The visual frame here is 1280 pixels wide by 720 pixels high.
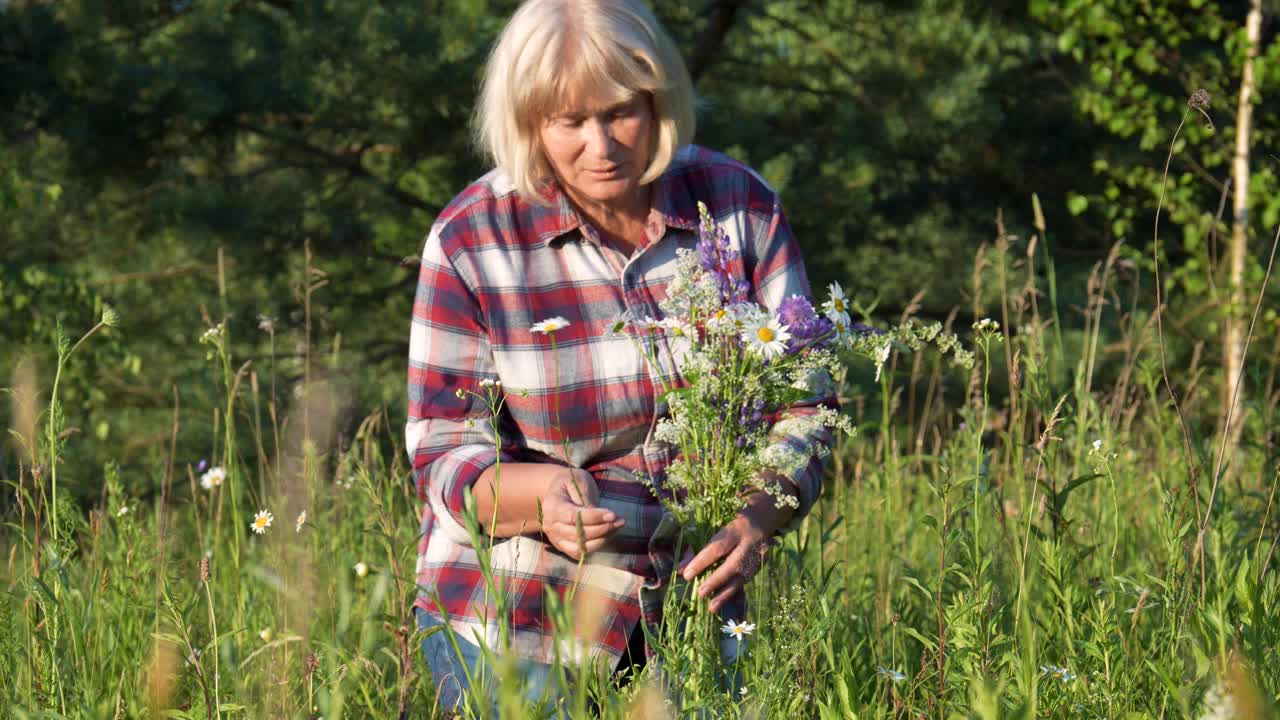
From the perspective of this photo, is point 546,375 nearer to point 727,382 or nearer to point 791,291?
point 791,291

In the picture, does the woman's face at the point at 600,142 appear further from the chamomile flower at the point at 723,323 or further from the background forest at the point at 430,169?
the background forest at the point at 430,169

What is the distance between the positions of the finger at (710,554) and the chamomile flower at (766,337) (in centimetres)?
27

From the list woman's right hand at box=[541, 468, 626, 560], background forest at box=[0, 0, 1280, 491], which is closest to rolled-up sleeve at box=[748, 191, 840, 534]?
woman's right hand at box=[541, 468, 626, 560]

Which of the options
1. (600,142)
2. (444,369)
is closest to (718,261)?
(600,142)

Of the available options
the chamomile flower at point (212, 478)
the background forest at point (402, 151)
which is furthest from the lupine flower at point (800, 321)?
the background forest at point (402, 151)

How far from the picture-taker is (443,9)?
7.07m

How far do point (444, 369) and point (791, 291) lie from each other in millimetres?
600

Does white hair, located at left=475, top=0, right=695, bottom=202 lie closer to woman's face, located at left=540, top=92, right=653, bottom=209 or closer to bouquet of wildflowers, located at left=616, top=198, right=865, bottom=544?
woman's face, located at left=540, top=92, right=653, bottom=209

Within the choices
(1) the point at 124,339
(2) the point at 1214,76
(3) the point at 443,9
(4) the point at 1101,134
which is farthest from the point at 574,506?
(4) the point at 1101,134

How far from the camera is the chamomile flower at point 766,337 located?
56.7 inches

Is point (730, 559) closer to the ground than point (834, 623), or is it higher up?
higher up

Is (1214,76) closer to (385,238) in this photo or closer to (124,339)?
(385,238)

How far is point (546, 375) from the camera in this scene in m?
2.05

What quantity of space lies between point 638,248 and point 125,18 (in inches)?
246
